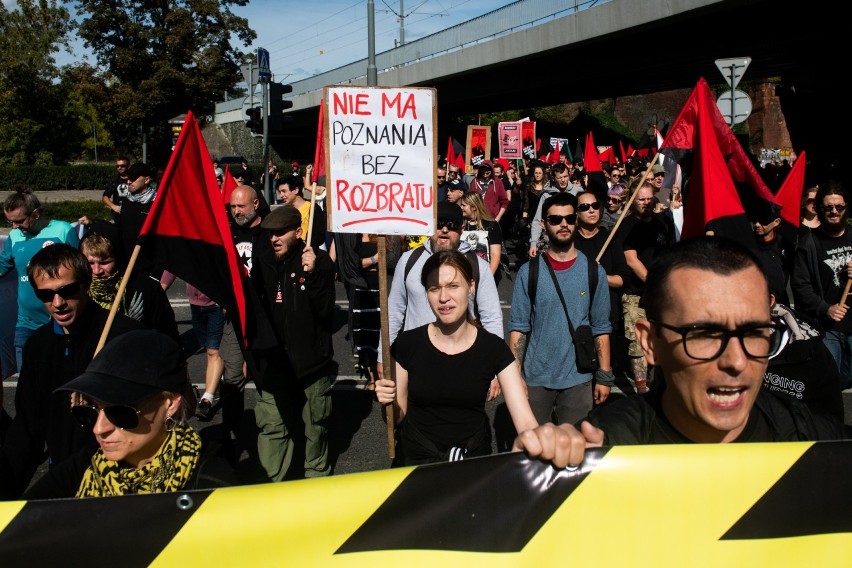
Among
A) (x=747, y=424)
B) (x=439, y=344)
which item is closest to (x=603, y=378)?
(x=439, y=344)

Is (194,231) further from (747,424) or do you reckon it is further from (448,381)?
(747,424)

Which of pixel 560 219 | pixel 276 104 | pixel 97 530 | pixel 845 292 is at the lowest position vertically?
pixel 97 530

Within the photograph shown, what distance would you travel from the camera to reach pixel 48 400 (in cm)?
324

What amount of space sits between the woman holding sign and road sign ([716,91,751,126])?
320 inches

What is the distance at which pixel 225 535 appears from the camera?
1928 mm

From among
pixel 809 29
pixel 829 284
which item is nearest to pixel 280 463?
pixel 829 284

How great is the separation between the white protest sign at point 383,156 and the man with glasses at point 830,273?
126 inches

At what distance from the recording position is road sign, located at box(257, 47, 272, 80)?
16.0m

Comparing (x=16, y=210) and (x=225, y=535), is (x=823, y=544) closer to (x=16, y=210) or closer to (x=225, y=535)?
(x=225, y=535)

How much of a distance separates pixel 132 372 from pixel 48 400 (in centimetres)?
112

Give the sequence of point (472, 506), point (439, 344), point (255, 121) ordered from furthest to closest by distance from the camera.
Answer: point (255, 121) → point (439, 344) → point (472, 506)

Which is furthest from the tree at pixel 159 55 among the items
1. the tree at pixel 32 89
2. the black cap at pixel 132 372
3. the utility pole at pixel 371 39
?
the black cap at pixel 132 372

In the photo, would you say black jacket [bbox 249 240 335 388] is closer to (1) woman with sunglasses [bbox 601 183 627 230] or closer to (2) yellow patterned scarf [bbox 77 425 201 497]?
(2) yellow patterned scarf [bbox 77 425 201 497]

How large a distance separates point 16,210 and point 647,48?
22.2 meters
